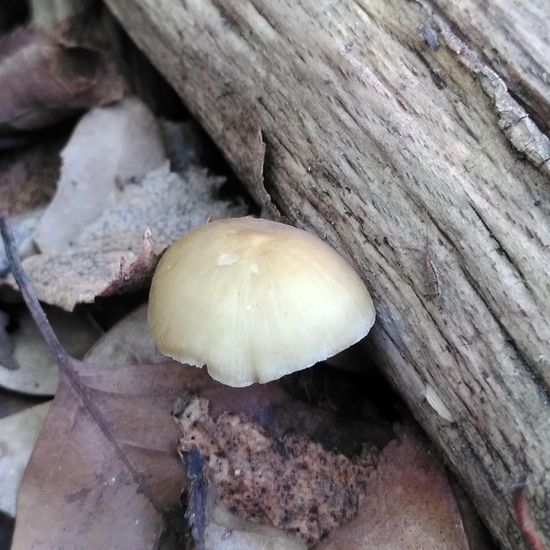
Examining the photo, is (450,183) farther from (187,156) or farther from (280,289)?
(187,156)

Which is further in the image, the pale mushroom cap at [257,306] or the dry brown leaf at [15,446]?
the dry brown leaf at [15,446]

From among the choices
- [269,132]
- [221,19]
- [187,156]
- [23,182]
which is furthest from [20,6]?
[269,132]

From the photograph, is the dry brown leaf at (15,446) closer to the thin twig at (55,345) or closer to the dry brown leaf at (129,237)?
the thin twig at (55,345)

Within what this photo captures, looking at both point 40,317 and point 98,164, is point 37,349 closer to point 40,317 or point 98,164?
point 40,317

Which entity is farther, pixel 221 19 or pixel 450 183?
pixel 221 19

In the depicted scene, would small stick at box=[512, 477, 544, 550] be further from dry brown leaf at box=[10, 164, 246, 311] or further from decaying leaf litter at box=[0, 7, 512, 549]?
dry brown leaf at box=[10, 164, 246, 311]

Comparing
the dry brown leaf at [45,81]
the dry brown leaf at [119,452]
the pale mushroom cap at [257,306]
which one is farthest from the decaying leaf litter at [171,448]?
the dry brown leaf at [45,81]
